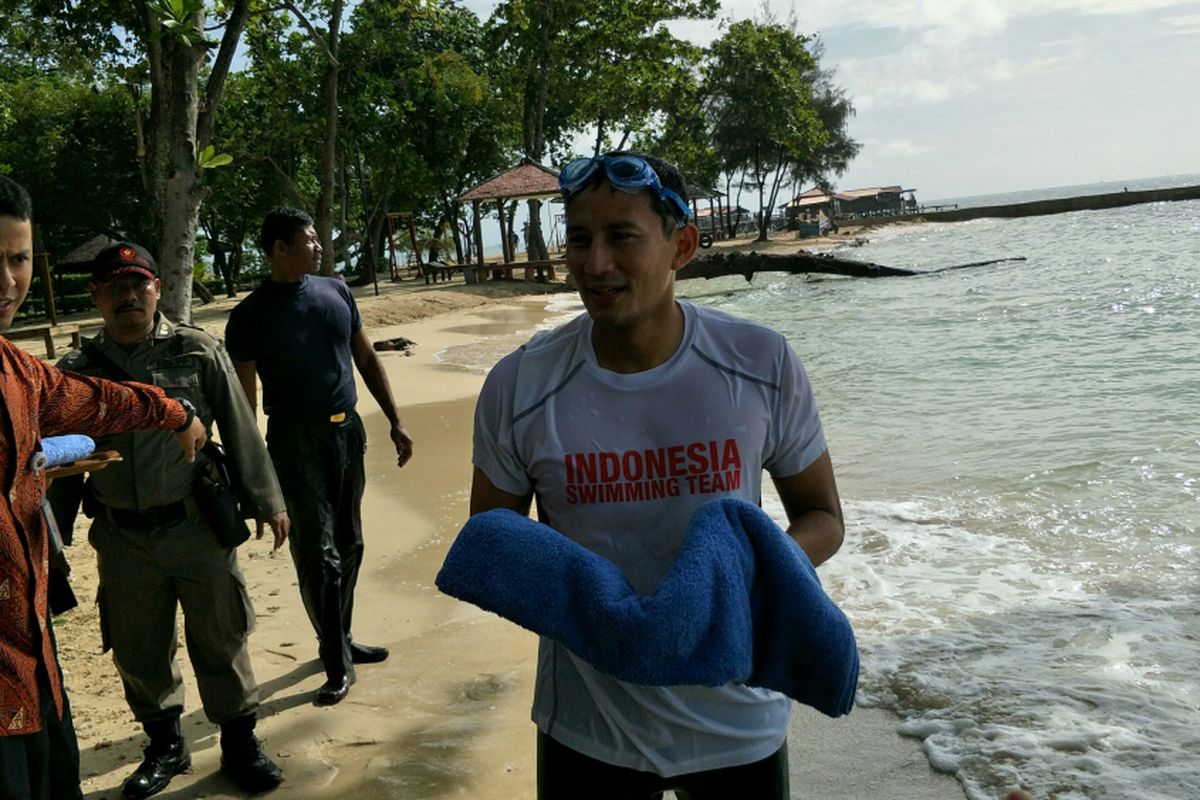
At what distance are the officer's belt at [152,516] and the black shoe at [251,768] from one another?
2.80ft

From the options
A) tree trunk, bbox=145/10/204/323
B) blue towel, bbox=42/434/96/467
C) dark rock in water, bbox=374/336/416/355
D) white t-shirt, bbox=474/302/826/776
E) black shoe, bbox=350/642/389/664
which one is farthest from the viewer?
dark rock in water, bbox=374/336/416/355

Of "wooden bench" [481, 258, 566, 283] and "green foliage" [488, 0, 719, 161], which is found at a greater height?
"green foliage" [488, 0, 719, 161]

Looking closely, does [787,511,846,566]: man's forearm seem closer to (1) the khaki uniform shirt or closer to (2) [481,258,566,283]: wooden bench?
(1) the khaki uniform shirt

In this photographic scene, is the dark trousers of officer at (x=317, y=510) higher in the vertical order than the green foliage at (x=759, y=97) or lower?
lower

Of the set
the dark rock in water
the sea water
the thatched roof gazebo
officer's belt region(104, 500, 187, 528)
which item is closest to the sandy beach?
the sea water

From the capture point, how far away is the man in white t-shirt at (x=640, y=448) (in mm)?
1915

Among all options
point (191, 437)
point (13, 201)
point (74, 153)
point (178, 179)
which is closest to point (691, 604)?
point (13, 201)

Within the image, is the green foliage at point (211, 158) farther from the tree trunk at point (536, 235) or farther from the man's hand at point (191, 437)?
the tree trunk at point (536, 235)

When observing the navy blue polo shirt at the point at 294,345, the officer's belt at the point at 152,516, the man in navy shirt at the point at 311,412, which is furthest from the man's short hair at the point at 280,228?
the officer's belt at the point at 152,516

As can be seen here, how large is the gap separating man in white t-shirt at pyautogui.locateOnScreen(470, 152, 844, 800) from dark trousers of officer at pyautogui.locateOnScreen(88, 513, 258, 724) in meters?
2.00

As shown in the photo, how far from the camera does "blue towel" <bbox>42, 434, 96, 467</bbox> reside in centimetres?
257

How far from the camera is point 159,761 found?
372 centimetres

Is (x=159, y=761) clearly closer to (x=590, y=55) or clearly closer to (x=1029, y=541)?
(x=1029, y=541)

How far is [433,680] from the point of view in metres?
→ 4.62
